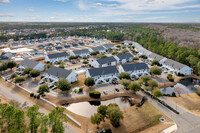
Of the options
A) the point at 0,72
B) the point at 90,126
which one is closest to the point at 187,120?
the point at 90,126

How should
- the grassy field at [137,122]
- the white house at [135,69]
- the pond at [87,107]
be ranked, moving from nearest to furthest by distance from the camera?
the grassy field at [137,122] < the pond at [87,107] < the white house at [135,69]

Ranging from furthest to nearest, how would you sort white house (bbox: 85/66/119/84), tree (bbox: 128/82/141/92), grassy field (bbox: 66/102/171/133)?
white house (bbox: 85/66/119/84) → tree (bbox: 128/82/141/92) → grassy field (bbox: 66/102/171/133)

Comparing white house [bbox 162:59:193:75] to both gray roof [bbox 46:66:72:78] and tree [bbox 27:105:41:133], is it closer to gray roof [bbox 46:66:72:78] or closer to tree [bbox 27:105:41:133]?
gray roof [bbox 46:66:72:78]

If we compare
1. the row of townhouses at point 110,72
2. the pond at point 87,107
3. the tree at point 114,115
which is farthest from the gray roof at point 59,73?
the tree at point 114,115

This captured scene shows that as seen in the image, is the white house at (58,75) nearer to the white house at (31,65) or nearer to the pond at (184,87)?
the white house at (31,65)

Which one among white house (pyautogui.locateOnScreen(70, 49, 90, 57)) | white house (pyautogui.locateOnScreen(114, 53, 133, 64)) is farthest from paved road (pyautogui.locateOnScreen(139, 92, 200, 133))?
white house (pyautogui.locateOnScreen(70, 49, 90, 57))

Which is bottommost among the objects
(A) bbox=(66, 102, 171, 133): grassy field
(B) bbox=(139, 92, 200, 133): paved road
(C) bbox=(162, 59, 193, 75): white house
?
(A) bbox=(66, 102, 171, 133): grassy field

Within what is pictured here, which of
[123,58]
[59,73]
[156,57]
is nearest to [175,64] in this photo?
[156,57]
